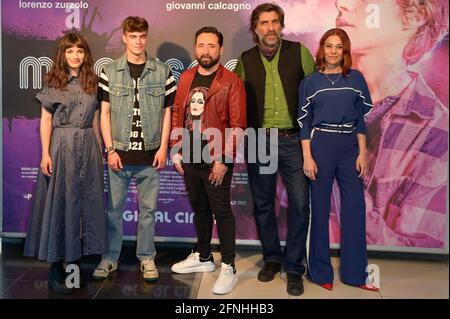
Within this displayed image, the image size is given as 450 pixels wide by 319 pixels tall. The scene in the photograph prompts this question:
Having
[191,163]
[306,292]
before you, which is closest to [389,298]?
[306,292]

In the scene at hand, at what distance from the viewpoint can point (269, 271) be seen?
3.45m

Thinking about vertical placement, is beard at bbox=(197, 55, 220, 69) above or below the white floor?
above

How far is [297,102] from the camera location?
Result: 328cm

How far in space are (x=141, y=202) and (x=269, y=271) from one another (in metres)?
0.93

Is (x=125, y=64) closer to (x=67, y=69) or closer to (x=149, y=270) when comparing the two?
(x=67, y=69)

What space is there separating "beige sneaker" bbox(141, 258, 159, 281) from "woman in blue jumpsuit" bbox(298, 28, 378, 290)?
0.99 m

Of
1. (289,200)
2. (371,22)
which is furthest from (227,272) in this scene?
(371,22)

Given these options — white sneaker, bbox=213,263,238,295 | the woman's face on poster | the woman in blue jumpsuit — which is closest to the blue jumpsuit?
the woman in blue jumpsuit

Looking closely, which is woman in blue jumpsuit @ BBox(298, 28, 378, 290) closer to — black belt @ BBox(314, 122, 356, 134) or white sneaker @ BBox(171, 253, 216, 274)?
black belt @ BBox(314, 122, 356, 134)

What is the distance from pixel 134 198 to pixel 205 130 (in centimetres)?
113

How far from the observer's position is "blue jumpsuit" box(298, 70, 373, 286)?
3.13 metres

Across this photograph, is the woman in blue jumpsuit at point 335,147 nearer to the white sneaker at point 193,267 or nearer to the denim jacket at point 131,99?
the white sneaker at point 193,267

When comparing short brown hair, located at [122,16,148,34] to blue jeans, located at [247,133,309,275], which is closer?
short brown hair, located at [122,16,148,34]

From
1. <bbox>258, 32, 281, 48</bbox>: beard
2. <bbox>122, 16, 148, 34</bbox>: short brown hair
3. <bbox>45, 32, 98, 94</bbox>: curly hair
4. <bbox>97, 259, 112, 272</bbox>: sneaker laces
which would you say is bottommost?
<bbox>97, 259, 112, 272</bbox>: sneaker laces
